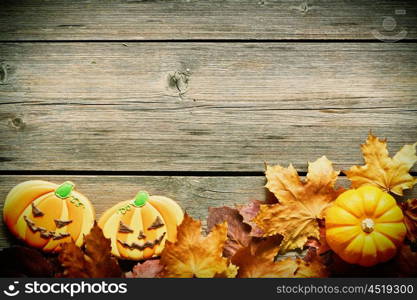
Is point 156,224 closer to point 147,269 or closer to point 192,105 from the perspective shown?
point 147,269

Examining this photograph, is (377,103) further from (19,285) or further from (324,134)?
(19,285)

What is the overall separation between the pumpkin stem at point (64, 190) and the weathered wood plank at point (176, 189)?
0.05 metres

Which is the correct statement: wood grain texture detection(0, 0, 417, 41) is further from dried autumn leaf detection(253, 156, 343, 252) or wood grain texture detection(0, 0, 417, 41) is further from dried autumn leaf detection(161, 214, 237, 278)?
dried autumn leaf detection(161, 214, 237, 278)

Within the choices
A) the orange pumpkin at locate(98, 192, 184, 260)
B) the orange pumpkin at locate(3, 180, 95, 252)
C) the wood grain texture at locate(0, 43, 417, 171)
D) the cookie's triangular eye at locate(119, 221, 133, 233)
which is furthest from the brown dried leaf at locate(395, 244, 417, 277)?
the orange pumpkin at locate(3, 180, 95, 252)

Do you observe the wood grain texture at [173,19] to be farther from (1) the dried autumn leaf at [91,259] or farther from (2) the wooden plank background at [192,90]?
(1) the dried autumn leaf at [91,259]

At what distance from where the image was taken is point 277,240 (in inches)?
45.9

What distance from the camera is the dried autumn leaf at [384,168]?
1.15 m

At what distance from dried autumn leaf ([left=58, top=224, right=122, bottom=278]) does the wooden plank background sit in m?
0.15

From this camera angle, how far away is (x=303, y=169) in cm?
122

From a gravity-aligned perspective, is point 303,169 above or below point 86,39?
below

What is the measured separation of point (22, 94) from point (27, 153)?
0.54 feet

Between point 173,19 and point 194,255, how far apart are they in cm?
64

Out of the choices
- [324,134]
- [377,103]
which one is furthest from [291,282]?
[377,103]

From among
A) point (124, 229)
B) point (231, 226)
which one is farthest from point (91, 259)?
Result: point (231, 226)
